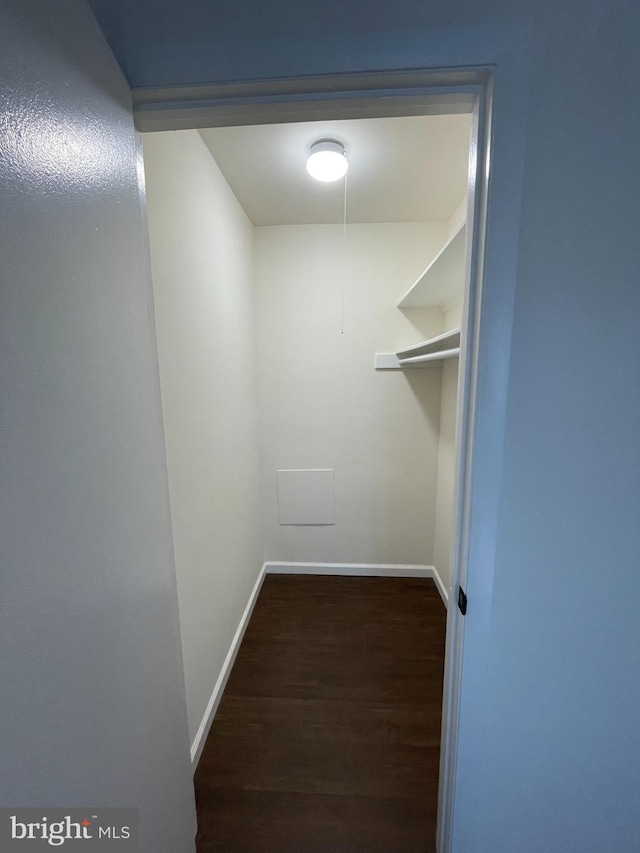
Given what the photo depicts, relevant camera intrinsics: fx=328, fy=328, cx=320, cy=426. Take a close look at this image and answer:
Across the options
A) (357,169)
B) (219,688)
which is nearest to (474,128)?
(357,169)

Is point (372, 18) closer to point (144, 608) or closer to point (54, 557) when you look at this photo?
point (54, 557)

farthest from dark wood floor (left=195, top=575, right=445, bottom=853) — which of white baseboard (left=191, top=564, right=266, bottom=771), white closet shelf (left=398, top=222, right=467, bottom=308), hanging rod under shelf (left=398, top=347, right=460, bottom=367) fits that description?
white closet shelf (left=398, top=222, right=467, bottom=308)

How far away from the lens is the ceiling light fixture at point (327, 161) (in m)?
1.41

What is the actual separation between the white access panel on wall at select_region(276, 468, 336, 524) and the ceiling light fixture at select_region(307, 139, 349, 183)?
1793 millimetres

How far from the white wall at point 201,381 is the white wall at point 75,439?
343 millimetres

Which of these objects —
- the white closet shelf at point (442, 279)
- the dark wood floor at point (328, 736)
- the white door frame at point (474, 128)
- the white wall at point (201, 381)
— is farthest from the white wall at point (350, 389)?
the white door frame at point (474, 128)

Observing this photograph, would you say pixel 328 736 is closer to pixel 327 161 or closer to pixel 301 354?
pixel 301 354

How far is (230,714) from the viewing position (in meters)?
1.53

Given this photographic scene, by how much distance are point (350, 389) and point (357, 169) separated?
1268 millimetres

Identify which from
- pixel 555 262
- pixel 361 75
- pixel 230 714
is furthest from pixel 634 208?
pixel 230 714

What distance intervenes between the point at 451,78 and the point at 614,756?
1.70 meters

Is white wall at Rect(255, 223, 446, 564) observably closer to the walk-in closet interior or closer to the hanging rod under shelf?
the walk-in closet interior

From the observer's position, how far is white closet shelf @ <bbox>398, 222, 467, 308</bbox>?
125 centimetres

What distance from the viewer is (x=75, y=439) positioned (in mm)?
565
